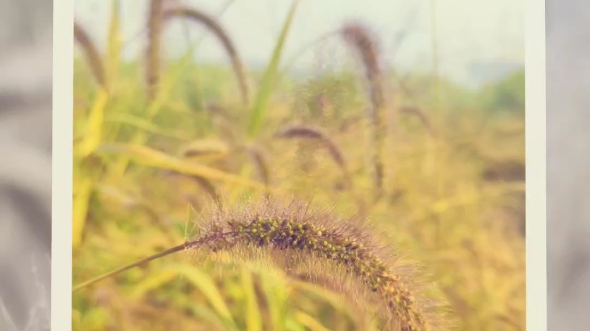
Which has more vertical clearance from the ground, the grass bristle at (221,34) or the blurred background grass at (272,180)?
the grass bristle at (221,34)

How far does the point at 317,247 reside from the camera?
0.54 metres

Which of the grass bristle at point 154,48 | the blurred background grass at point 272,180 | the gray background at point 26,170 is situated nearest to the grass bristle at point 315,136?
the blurred background grass at point 272,180

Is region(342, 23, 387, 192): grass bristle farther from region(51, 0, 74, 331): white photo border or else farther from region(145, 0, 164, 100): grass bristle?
region(51, 0, 74, 331): white photo border

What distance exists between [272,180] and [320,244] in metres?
0.09

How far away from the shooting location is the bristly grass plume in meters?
0.54

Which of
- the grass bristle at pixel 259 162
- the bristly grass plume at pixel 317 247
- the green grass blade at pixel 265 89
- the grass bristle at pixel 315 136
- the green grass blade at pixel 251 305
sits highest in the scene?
the green grass blade at pixel 265 89

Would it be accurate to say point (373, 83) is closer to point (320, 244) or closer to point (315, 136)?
point (315, 136)

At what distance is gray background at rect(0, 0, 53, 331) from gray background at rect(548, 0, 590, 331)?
0.59 m

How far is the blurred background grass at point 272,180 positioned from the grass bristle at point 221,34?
10 millimetres

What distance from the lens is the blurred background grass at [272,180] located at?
22.0 inches

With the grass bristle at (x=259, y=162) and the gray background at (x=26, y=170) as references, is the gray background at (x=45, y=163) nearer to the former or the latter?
the gray background at (x=26, y=170)

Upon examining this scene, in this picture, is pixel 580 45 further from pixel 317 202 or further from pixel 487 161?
pixel 317 202

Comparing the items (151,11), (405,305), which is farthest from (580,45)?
(151,11)

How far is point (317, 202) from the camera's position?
0.56 metres
